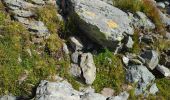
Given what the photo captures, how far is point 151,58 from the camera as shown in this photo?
1122cm

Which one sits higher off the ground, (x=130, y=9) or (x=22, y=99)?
(x=130, y=9)

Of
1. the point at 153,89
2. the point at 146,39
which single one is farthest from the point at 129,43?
the point at 153,89

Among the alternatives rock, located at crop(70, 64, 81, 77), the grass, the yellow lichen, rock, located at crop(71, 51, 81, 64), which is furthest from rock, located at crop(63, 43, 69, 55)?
the grass

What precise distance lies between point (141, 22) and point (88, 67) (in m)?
3.14

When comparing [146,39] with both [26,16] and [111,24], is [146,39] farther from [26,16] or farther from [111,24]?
[26,16]

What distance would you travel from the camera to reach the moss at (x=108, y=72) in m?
10.3

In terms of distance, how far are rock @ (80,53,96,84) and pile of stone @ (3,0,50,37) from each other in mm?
1214

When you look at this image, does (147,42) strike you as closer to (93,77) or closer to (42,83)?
(93,77)

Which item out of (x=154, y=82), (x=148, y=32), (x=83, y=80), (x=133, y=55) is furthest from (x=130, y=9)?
(x=83, y=80)

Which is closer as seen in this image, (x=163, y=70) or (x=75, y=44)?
(x=75, y=44)

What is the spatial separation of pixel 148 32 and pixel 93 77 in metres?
3.14

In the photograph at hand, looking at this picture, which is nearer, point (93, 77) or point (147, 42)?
point (93, 77)

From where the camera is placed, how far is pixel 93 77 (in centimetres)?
1020

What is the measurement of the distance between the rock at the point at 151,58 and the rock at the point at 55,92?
3.41 m
